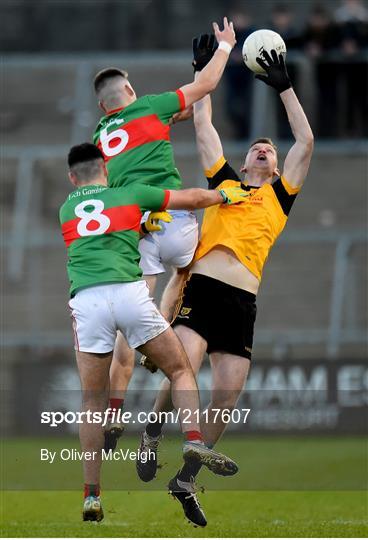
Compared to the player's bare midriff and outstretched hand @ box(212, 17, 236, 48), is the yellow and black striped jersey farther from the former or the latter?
outstretched hand @ box(212, 17, 236, 48)

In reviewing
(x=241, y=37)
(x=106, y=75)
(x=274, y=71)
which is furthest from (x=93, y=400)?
(x=241, y=37)

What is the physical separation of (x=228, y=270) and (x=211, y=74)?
58.6 inches

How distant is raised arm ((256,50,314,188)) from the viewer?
10.7m

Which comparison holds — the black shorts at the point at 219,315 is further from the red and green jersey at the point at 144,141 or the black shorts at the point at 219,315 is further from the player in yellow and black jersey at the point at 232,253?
the red and green jersey at the point at 144,141

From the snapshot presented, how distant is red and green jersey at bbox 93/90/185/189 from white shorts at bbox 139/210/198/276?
38cm

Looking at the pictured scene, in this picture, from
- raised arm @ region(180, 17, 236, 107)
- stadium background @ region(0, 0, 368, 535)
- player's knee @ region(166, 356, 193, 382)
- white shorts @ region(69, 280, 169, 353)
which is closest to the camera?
white shorts @ region(69, 280, 169, 353)

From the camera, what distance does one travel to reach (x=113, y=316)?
9.85 meters

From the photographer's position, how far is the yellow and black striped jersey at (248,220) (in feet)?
35.4

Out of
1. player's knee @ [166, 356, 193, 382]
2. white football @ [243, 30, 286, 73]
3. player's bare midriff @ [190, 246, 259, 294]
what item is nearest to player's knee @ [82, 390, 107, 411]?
player's knee @ [166, 356, 193, 382]

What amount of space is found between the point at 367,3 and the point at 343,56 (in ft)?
8.65

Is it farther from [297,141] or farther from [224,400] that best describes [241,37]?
[224,400]

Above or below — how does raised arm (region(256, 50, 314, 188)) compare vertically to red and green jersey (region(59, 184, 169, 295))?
above

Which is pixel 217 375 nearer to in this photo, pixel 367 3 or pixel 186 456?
pixel 186 456

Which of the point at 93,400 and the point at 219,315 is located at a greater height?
the point at 219,315
